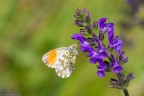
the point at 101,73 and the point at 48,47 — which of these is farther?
the point at 48,47

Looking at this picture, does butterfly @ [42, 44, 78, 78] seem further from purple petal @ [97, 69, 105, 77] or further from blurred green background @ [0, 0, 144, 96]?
blurred green background @ [0, 0, 144, 96]

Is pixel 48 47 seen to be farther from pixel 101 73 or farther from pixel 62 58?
pixel 101 73

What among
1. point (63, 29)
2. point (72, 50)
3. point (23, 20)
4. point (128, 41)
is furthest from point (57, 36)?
point (72, 50)

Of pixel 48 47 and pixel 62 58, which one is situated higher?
pixel 62 58

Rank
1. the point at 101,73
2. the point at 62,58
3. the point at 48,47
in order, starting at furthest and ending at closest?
the point at 48,47, the point at 62,58, the point at 101,73

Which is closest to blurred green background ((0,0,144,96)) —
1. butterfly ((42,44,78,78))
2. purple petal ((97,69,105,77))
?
butterfly ((42,44,78,78))

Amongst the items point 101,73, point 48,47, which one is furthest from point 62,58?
point 48,47
